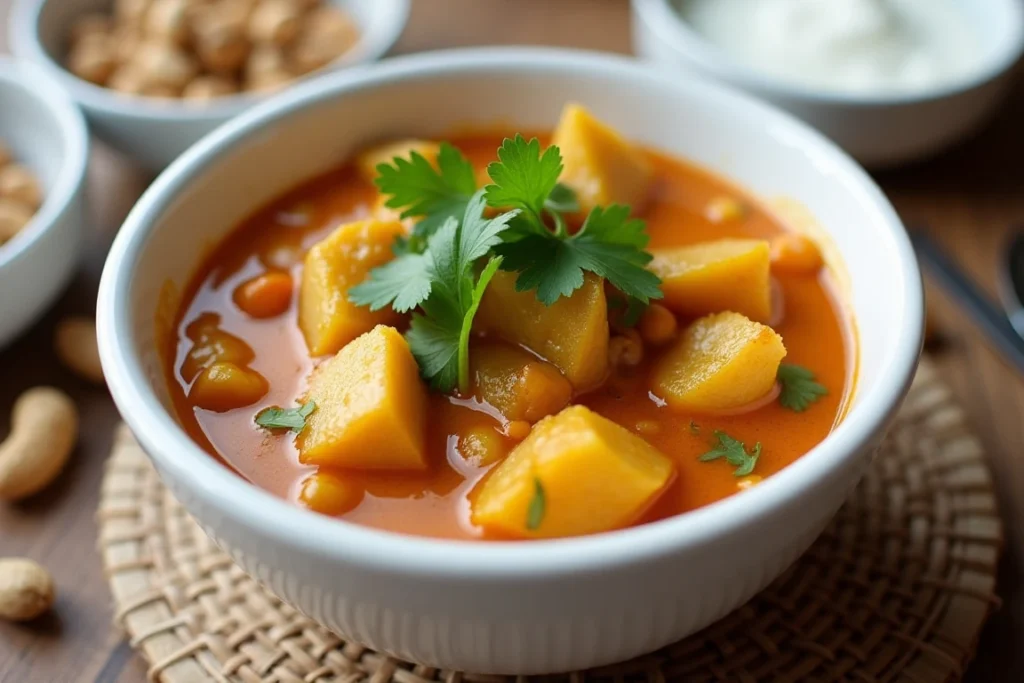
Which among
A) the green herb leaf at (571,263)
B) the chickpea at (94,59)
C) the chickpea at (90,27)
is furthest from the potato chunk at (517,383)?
the chickpea at (90,27)

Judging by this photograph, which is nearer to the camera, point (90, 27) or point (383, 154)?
point (383, 154)

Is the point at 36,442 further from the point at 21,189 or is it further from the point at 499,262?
the point at 499,262

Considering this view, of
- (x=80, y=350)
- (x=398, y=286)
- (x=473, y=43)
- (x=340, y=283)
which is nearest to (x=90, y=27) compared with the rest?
(x=473, y=43)

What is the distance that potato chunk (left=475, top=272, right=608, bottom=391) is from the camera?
6.41ft

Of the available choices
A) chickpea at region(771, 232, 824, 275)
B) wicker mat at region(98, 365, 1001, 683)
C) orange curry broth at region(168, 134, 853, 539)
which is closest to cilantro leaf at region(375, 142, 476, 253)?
orange curry broth at region(168, 134, 853, 539)

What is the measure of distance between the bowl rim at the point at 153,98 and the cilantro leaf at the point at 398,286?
125 centimetres

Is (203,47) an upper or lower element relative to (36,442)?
upper

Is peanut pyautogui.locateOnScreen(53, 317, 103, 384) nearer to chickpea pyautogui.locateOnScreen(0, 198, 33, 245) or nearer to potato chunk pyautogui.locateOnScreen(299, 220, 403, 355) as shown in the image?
chickpea pyautogui.locateOnScreen(0, 198, 33, 245)

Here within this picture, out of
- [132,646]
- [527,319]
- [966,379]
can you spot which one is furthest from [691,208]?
[132,646]

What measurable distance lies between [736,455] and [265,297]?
102 cm

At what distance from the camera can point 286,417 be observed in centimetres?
195

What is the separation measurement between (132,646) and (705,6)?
2942mm

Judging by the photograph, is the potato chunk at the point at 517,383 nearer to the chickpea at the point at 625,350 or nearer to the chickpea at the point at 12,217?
the chickpea at the point at 625,350

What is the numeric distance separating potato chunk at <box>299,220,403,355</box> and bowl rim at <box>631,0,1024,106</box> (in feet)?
4.83
